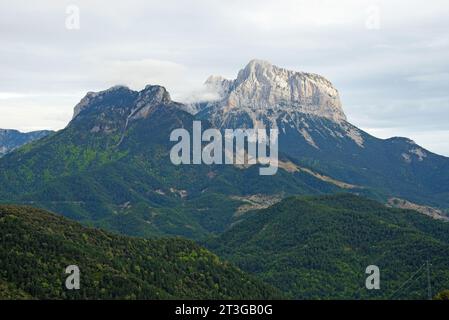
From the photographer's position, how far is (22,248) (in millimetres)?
194625
